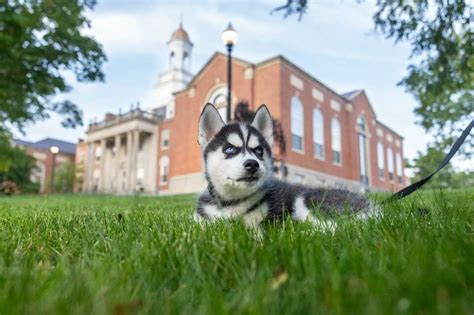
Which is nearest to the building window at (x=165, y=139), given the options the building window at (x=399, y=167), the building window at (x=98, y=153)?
the building window at (x=98, y=153)

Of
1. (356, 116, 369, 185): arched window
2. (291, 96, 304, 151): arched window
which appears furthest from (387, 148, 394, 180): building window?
(291, 96, 304, 151): arched window

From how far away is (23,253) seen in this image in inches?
79.3

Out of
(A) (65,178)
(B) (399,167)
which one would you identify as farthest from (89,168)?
(B) (399,167)

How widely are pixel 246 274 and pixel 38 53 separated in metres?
14.9

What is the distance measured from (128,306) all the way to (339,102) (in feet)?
124

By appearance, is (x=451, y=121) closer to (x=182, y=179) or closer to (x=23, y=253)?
(x=182, y=179)

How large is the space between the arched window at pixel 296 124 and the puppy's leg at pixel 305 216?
26588 mm

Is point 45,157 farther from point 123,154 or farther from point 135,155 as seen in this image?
point 135,155

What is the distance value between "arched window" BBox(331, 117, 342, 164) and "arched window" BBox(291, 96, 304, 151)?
5.90 m

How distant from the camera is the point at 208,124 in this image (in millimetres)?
3584

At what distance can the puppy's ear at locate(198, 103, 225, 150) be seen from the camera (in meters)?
3.46

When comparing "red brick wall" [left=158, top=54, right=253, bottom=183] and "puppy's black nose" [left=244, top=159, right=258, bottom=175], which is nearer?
"puppy's black nose" [left=244, top=159, right=258, bottom=175]

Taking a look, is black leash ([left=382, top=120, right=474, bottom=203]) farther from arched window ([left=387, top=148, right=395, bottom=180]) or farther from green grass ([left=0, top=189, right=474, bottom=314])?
arched window ([left=387, top=148, right=395, bottom=180])

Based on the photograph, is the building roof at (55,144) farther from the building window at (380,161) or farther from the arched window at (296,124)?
the building window at (380,161)
